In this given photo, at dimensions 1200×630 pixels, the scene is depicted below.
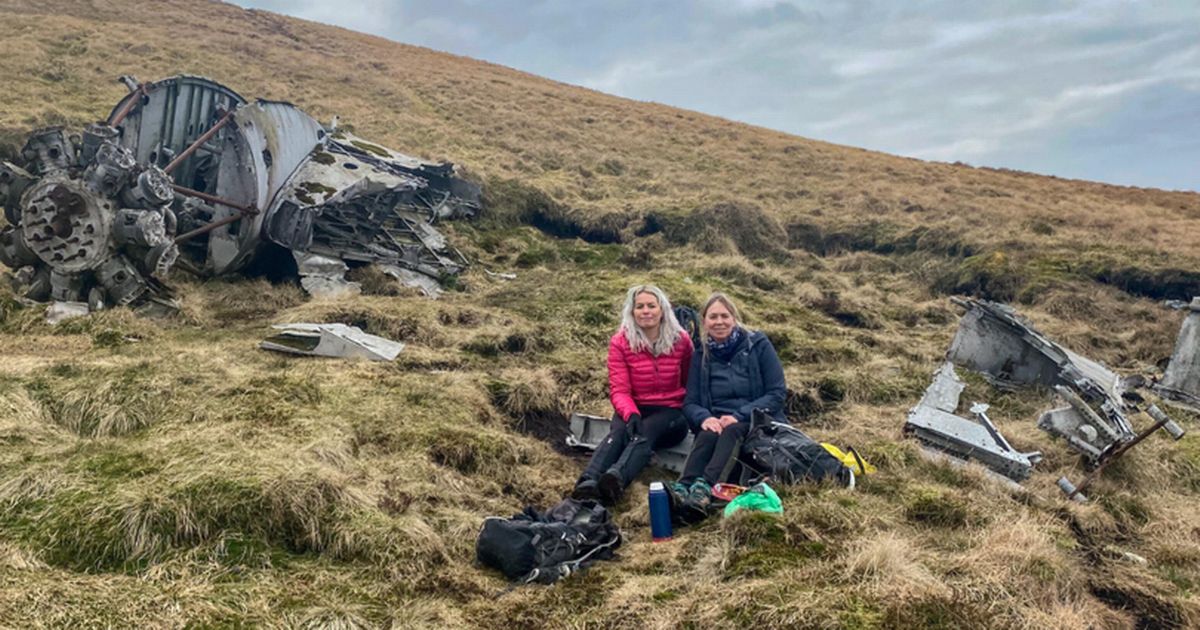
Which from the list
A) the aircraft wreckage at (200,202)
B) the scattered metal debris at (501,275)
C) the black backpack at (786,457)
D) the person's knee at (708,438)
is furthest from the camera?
the scattered metal debris at (501,275)

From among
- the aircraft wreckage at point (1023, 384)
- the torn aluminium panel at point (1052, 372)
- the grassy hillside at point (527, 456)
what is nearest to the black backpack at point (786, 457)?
the grassy hillside at point (527, 456)

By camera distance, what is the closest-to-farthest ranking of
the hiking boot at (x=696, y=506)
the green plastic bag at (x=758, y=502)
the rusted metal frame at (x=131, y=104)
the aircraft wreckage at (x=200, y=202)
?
the green plastic bag at (x=758, y=502), the hiking boot at (x=696, y=506), the aircraft wreckage at (x=200, y=202), the rusted metal frame at (x=131, y=104)

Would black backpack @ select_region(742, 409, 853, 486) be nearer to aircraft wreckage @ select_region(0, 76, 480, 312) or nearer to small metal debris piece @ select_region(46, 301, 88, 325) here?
aircraft wreckage @ select_region(0, 76, 480, 312)

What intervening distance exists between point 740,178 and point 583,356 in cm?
1802

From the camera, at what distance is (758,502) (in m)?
4.17

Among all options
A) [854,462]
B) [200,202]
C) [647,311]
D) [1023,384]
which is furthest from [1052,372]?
[200,202]

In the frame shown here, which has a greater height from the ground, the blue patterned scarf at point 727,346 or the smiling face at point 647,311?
the smiling face at point 647,311

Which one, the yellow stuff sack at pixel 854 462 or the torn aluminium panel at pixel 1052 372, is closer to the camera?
the yellow stuff sack at pixel 854 462

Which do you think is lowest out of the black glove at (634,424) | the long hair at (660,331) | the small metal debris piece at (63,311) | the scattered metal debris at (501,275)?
the small metal debris piece at (63,311)

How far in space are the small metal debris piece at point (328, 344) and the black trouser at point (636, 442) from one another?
3308mm

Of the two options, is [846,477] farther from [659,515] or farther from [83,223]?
[83,223]

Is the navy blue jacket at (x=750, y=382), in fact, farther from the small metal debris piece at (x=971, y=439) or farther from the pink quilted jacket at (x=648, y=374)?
the small metal debris piece at (x=971, y=439)

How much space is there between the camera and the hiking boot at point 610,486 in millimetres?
4965

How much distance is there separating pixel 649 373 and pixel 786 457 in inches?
51.8
